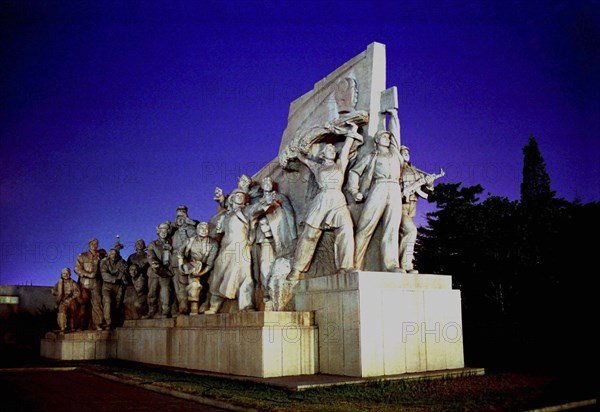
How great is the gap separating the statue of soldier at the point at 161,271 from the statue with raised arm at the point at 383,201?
548cm

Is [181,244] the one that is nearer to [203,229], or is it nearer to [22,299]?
[203,229]

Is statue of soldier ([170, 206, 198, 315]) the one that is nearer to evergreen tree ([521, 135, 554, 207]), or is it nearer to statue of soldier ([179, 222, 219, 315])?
statue of soldier ([179, 222, 219, 315])

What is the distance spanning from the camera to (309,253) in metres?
10.3

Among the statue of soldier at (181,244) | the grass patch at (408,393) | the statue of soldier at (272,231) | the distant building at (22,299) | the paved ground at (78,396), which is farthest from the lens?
the distant building at (22,299)

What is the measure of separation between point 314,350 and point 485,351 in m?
5.11

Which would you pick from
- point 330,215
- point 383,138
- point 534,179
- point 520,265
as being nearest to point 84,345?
point 330,215

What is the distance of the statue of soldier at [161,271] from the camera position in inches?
554

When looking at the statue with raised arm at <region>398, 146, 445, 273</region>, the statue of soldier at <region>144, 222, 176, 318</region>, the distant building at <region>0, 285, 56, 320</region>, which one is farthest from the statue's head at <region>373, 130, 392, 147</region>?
the distant building at <region>0, 285, 56, 320</region>

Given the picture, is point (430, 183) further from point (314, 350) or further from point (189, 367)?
point (189, 367)

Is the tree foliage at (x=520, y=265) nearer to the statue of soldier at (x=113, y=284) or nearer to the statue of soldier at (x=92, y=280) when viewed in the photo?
the statue of soldier at (x=113, y=284)

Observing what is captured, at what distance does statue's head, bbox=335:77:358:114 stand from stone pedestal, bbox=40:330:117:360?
344 inches

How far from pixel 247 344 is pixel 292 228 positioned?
8.48 feet

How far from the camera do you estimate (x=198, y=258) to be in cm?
1234

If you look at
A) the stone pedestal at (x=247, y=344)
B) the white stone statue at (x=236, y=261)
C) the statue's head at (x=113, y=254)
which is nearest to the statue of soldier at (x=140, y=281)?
the statue's head at (x=113, y=254)
